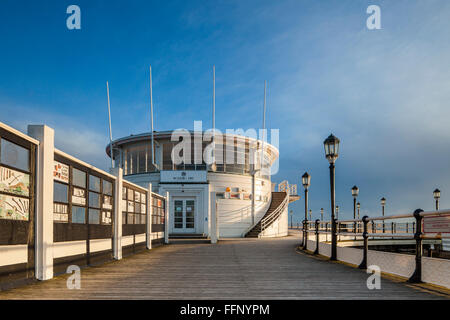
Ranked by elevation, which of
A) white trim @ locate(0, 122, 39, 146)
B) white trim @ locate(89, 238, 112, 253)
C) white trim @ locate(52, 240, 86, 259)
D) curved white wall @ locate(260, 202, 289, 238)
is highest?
white trim @ locate(0, 122, 39, 146)

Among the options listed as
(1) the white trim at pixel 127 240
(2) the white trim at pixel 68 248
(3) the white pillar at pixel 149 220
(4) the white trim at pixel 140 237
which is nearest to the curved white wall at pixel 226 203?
(3) the white pillar at pixel 149 220

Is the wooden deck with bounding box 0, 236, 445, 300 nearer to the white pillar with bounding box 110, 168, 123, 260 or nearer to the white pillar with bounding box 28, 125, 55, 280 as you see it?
the white pillar with bounding box 28, 125, 55, 280

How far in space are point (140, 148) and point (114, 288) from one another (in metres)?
21.2

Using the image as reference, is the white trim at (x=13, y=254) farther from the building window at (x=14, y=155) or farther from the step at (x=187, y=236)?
the step at (x=187, y=236)

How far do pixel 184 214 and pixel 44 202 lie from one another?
18312mm

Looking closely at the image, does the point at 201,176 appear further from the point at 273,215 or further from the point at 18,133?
the point at 18,133

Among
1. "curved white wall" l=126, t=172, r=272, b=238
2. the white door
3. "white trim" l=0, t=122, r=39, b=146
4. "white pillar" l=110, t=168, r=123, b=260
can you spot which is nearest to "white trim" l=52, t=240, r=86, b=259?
"white trim" l=0, t=122, r=39, b=146

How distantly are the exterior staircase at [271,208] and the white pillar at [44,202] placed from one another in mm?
19713

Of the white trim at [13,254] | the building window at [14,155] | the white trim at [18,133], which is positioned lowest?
the white trim at [13,254]

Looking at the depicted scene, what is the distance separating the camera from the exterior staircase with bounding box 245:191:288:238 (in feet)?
83.2

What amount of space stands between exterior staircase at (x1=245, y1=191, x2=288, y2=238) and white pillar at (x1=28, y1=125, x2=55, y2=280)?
1971cm

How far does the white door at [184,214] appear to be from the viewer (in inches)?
960

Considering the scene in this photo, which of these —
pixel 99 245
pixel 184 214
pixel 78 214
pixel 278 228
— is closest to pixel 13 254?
pixel 78 214
